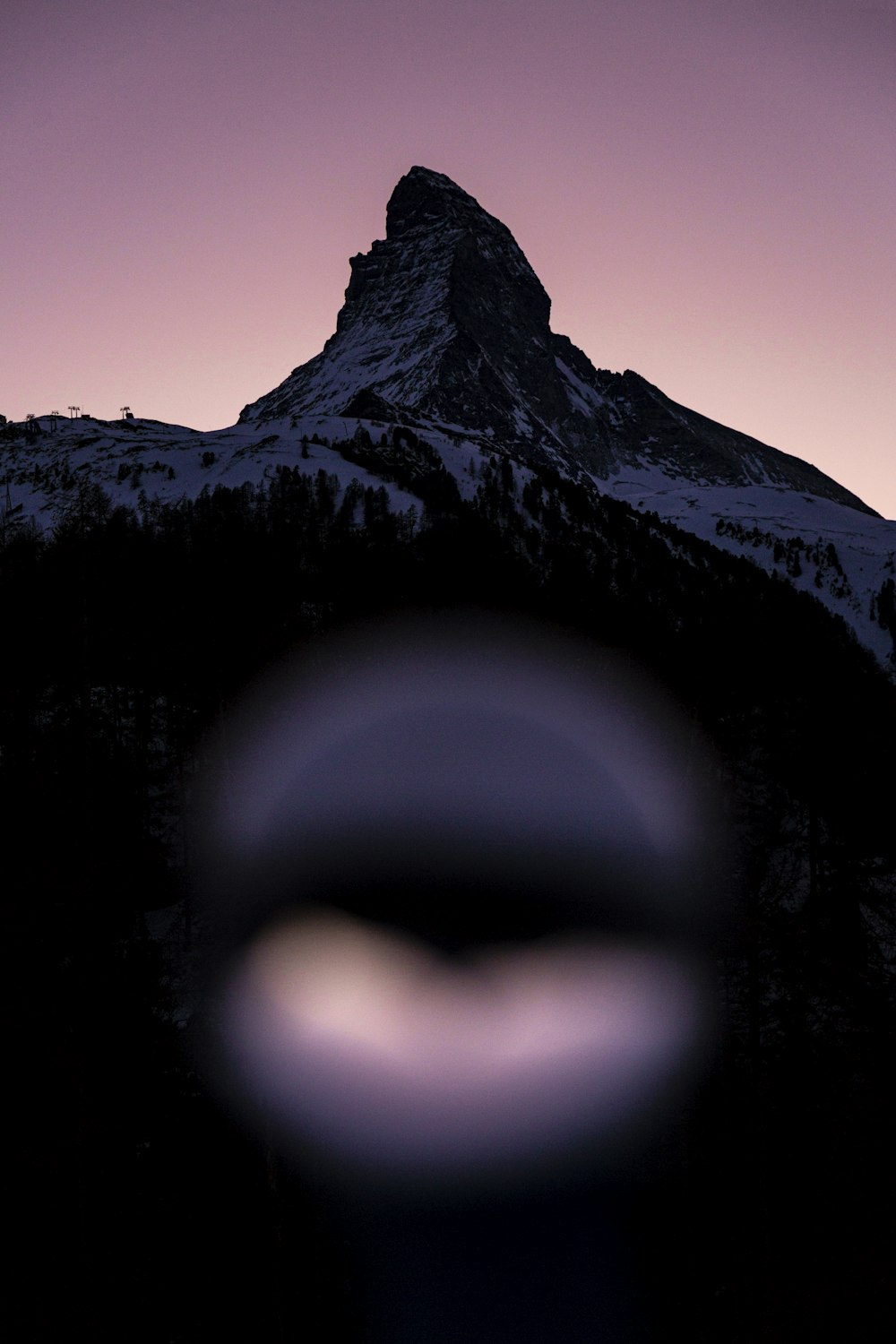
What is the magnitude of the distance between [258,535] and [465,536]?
2422cm

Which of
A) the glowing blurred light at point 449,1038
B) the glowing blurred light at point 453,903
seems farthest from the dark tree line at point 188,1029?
the glowing blurred light at point 449,1038

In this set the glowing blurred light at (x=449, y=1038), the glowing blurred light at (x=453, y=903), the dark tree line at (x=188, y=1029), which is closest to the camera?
the dark tree line at (x=188, y=1029)

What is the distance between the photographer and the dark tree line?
60.0 feet

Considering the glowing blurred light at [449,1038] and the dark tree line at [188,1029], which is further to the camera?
the glowing blurred light at [449,1038]

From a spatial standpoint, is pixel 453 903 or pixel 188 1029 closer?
pixel 188 1029

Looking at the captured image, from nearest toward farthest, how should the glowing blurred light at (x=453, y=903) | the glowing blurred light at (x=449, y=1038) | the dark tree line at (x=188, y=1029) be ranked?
the dark tree line at (x=188, y=1029) < the glowing blurred light at (x=449, y=1038) < the glowing blurred light at (x=453, y=903)

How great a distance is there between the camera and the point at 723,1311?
65.3 feet

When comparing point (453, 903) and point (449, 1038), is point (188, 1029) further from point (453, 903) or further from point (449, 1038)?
point (453, 903)

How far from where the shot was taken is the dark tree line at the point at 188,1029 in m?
18.3

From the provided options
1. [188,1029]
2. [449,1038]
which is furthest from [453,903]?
[188,1029]

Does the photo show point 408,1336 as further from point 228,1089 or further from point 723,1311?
point 228,1089

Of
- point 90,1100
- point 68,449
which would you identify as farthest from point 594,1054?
point 68,449

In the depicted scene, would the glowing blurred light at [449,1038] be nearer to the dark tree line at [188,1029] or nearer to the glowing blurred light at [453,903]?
the glowing blurred light at [453,903]

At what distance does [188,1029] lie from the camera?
2916 cm
